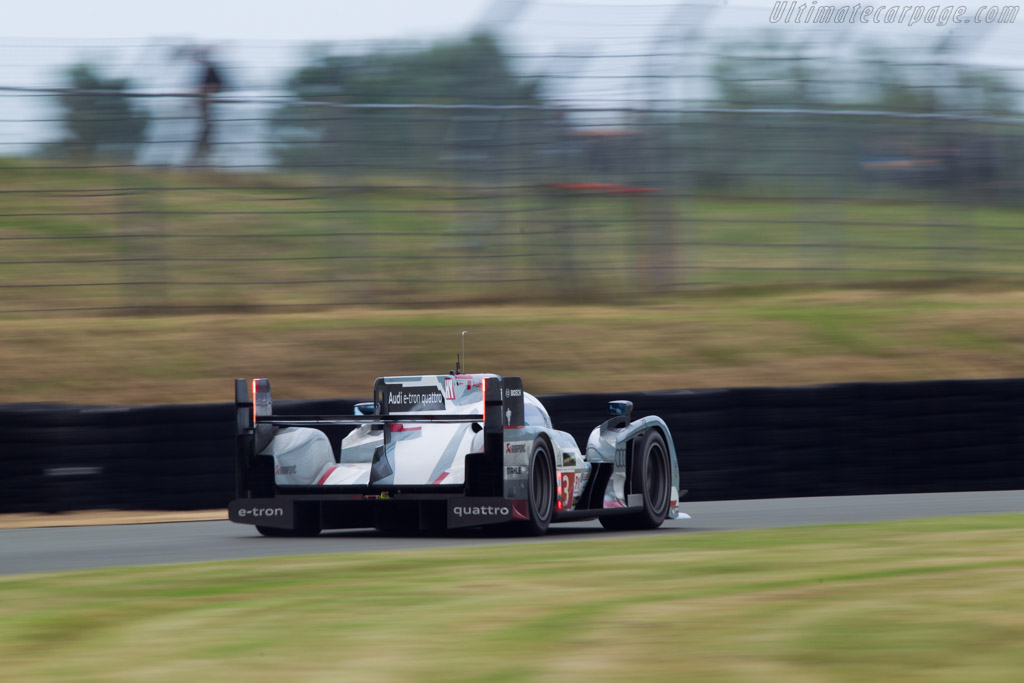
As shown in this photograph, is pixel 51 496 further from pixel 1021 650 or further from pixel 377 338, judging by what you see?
pixel 1021 650

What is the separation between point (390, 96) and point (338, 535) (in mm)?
7571

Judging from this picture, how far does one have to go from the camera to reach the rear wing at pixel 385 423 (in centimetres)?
921

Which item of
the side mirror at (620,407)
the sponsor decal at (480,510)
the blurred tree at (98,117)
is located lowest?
the sponsor decal at (480,510)

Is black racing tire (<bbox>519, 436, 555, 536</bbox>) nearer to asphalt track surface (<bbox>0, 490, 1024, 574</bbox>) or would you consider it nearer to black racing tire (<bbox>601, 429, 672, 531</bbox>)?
asphalt track surface (<bbox>0, 490, 1024, 574</bbox>)

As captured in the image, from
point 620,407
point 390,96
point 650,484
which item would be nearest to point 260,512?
point 620,407

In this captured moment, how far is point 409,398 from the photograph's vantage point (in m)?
9.83

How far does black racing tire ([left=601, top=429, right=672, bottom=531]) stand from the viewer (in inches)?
412

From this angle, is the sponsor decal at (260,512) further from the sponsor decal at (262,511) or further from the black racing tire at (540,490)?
the black racing tire at (540,490)

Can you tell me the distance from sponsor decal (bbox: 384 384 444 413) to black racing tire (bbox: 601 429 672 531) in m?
1.45

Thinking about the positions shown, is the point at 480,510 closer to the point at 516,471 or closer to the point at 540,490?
the point at 516,471

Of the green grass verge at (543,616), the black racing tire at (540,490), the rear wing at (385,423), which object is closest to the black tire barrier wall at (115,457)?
the rear wing at (385,423)

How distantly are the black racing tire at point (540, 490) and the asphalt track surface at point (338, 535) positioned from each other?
139 mm

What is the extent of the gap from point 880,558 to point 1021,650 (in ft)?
8.50

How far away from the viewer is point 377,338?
16.4m
